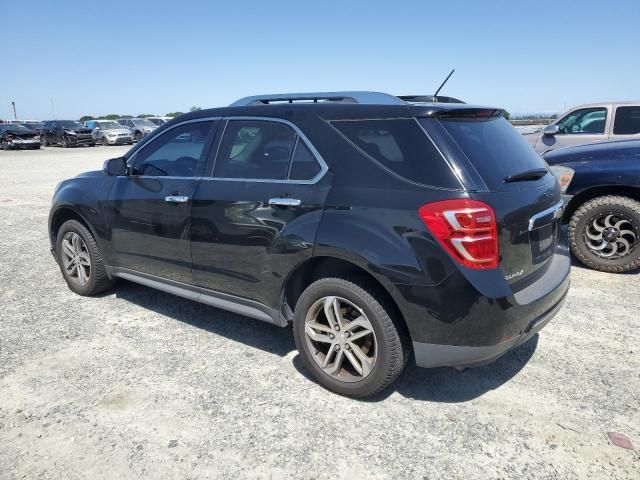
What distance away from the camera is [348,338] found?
288 cm

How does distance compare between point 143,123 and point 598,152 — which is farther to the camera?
point 143,123

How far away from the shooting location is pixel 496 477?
89.7 inches

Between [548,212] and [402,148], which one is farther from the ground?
[402,148]

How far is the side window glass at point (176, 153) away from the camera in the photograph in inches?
142

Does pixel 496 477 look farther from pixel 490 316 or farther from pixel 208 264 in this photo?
pixel 208 264

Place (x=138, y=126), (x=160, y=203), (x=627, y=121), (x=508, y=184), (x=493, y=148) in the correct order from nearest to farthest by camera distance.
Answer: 1. (x=508, y=184)
2. (x=493, y=148)
3. (x=160, y=203)
4. (x=627, y=121)
5. (x=138, y=126)

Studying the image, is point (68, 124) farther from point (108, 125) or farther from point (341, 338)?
point (341, 338)

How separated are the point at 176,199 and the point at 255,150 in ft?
2.47

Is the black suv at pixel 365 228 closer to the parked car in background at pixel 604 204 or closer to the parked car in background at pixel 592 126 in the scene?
the parked car in background at pixel 604 204

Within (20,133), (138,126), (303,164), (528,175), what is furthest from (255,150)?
(138,126)

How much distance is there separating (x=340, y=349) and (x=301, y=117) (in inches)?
58.0

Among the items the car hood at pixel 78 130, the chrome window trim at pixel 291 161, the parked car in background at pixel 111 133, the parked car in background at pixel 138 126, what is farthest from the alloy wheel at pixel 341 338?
the parked car in background at pixel 111 133

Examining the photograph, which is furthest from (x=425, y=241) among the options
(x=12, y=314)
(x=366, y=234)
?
(x=12, y=314)

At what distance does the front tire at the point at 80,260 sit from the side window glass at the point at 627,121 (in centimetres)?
823
